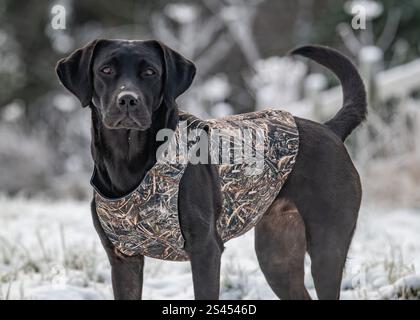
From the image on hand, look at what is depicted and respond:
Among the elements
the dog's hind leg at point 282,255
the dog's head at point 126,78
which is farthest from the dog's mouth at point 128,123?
the dog's hind leg at point 282,255

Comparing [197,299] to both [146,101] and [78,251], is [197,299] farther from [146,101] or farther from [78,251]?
[78,251]

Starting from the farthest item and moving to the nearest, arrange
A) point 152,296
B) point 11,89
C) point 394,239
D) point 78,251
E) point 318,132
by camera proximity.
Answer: point 11,89 → point 394,239 → point 78,251 → point 152,296 → point 318,132

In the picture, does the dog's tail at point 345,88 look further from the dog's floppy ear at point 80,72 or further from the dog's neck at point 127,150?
the dog's floppy ear at point 80,72

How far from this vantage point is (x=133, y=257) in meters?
3.02

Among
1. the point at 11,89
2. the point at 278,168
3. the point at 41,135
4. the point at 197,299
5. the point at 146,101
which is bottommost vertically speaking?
the point at 197,299

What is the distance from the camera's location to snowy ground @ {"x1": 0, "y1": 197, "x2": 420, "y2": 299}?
3.79 meters

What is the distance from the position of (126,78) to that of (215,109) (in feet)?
19.2

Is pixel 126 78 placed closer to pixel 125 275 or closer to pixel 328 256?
pixel 125 275

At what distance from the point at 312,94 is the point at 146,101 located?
5.07 metres

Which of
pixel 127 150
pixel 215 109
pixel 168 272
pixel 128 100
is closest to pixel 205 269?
pixel 127 150

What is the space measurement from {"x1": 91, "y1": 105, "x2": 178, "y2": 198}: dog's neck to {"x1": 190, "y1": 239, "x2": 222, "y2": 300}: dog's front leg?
0.35 meters

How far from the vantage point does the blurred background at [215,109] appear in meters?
4.20

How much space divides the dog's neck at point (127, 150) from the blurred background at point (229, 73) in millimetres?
4424
